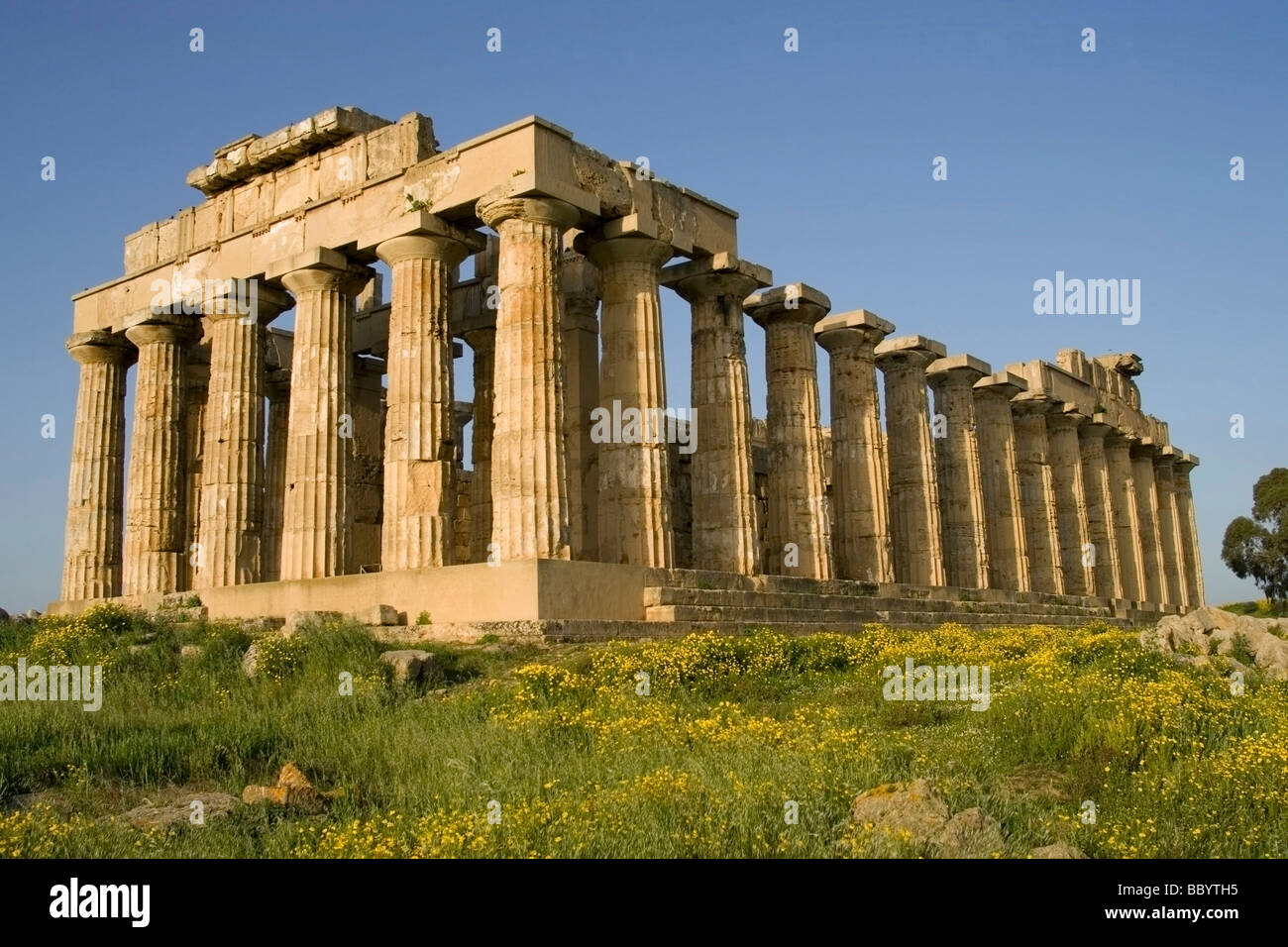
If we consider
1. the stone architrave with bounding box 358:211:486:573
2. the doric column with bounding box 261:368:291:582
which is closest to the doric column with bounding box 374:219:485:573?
the stone architrave with bounding box 358:211:486:573

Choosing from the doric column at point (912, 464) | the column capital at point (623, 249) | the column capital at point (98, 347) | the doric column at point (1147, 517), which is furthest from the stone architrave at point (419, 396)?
the doric column at point (1147, 517)

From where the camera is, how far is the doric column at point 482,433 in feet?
83.0

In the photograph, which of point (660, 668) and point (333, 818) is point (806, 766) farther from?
point (660, 668)

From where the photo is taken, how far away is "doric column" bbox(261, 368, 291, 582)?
2781cm

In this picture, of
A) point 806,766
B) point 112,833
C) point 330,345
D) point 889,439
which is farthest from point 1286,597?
point 112,833

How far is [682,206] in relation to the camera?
22.6m

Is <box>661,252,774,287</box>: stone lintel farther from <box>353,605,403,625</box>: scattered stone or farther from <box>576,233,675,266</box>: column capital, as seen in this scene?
<box>353,605,403,625</box>: scattered stone

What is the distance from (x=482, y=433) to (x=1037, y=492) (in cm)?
1650

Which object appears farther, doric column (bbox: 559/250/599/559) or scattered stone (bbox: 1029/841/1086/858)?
doric column (bbox: 559/250/599/559)

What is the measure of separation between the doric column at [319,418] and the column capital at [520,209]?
3.61m

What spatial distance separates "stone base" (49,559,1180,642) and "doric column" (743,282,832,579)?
50.0 inches

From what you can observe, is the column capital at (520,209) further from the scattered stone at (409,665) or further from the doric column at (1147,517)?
the doric column at (1147,517)

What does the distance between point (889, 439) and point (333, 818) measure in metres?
21.7
